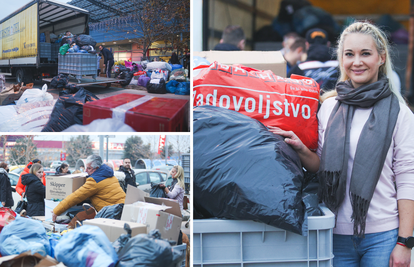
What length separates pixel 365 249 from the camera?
1.41 metres

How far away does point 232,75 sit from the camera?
5.21 ft

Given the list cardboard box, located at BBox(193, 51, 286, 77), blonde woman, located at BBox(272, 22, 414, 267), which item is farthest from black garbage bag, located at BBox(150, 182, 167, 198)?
blonde woman, located at BBox(272, 22, 414, 267)

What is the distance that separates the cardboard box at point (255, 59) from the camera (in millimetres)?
2260

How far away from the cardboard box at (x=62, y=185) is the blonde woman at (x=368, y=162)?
55.7 inches

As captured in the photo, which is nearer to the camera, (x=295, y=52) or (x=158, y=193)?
(x=158, y=193)

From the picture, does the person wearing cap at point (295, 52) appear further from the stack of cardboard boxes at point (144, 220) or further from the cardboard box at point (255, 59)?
the stack of cardboard boxes at point (144, 220)

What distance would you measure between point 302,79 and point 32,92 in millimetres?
1382

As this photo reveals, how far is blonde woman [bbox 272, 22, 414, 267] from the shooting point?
136cm

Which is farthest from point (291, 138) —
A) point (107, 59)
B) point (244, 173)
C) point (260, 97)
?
point (107, 59)

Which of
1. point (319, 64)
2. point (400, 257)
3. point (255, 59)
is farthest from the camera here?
point (319, 64)

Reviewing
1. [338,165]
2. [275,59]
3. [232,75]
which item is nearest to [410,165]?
[338,165]

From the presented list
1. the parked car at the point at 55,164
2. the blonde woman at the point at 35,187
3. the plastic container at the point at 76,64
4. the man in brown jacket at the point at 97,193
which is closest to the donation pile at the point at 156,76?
the plastic container at the point at 76,64

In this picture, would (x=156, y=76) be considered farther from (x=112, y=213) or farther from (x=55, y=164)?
(x=55, y=164)

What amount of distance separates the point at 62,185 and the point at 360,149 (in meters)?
1.85
